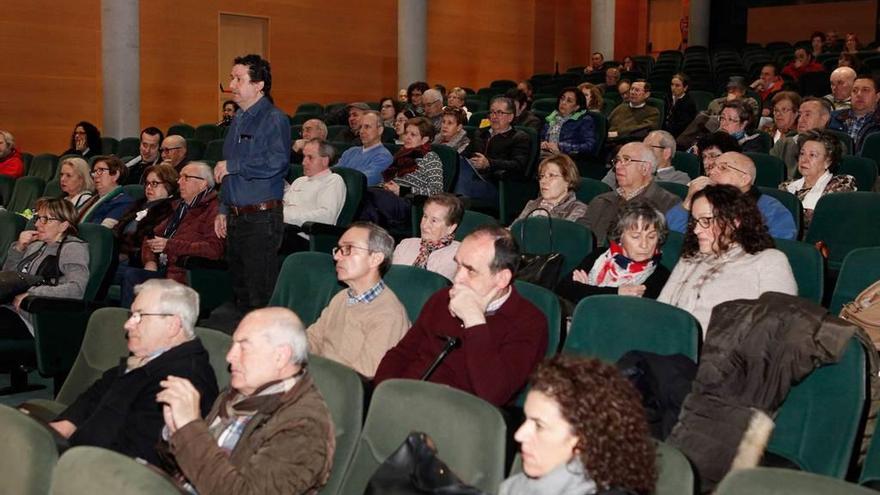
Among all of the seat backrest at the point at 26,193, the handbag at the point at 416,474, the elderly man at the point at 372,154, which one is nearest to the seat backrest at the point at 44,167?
the seat backrest at the point at 26,193

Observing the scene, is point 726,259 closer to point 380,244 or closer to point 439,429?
point 380,244

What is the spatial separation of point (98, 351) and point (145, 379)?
67cm

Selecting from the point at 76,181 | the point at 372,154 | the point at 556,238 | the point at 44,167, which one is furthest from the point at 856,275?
the point at 44,167

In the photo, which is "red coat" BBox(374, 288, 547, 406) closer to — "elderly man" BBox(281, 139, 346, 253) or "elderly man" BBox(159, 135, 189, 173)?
"elderly man" BBox(281, 139, 346, 253)

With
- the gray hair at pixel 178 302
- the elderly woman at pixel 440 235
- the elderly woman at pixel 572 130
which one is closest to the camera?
the gray hair at pixel 178 302

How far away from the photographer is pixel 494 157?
6777 millimetres

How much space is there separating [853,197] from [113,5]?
7359 mm

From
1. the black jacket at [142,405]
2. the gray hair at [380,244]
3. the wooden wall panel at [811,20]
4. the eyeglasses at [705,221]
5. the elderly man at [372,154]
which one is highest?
the wooden wall panel at [811,20]

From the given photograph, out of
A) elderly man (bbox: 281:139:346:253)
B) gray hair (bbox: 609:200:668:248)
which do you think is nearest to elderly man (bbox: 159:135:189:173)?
elderly man (bbox: 281:139:346:253)

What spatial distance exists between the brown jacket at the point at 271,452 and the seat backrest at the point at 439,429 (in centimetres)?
11

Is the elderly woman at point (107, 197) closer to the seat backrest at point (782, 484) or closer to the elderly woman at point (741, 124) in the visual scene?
the elderly woman at point (741, 124)

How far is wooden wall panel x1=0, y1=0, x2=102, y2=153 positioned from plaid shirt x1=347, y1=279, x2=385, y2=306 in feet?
26.3

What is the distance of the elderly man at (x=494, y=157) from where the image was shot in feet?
21.4

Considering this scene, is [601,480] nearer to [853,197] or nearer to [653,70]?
[853,197]
